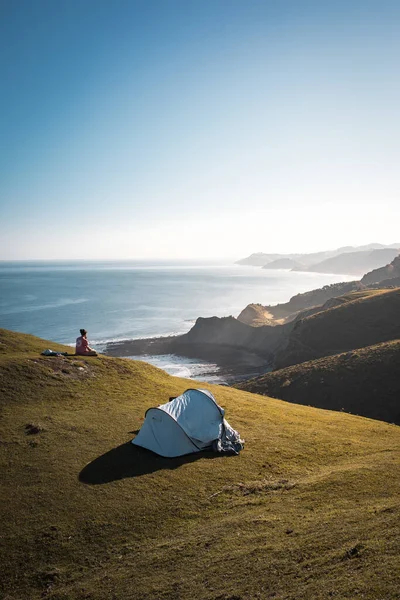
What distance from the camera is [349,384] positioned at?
4675 centimetres

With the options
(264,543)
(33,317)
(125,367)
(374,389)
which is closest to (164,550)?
(264,543)

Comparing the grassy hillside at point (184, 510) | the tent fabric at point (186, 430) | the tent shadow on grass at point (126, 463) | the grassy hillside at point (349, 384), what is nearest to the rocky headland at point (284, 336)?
the grassy hillside at point (349, 384)

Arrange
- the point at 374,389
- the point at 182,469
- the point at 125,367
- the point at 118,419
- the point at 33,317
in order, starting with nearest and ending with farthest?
1. the point at 182,469
2. the point at 118,419
3. the point at 125,367
4. the point at 374,389
5. the point at 33,317

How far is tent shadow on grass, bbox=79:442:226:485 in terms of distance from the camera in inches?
650

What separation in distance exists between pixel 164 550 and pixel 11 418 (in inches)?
525

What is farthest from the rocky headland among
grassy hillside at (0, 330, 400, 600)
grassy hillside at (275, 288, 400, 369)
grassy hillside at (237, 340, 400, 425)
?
grassy hillside at (0, 330, 400, 600)

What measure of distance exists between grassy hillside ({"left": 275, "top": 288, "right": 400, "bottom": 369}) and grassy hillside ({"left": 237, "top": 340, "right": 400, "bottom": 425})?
13073 millimetres

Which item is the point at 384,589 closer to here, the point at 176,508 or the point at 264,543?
the point at 264,543

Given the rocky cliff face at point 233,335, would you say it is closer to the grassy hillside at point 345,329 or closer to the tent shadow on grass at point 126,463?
the grassy hillside at point 345,329

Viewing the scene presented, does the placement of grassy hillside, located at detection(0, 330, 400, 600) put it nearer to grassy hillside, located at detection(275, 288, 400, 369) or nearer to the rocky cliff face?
grassy hillside, located at detection(275, 288, 400, 369)

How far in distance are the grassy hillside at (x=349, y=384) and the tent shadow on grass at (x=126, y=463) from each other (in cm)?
3007

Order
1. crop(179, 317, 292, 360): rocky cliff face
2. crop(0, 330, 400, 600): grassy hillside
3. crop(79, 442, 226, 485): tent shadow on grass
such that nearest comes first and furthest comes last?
crop(0, 330, 400, 600): grassy hillside, crop(79, 442, 226, 485): tent shadow on grass, crop(179, 317, 292, 360): rocky cliff face

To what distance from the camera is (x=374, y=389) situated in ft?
145

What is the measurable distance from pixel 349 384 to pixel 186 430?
33901mm
